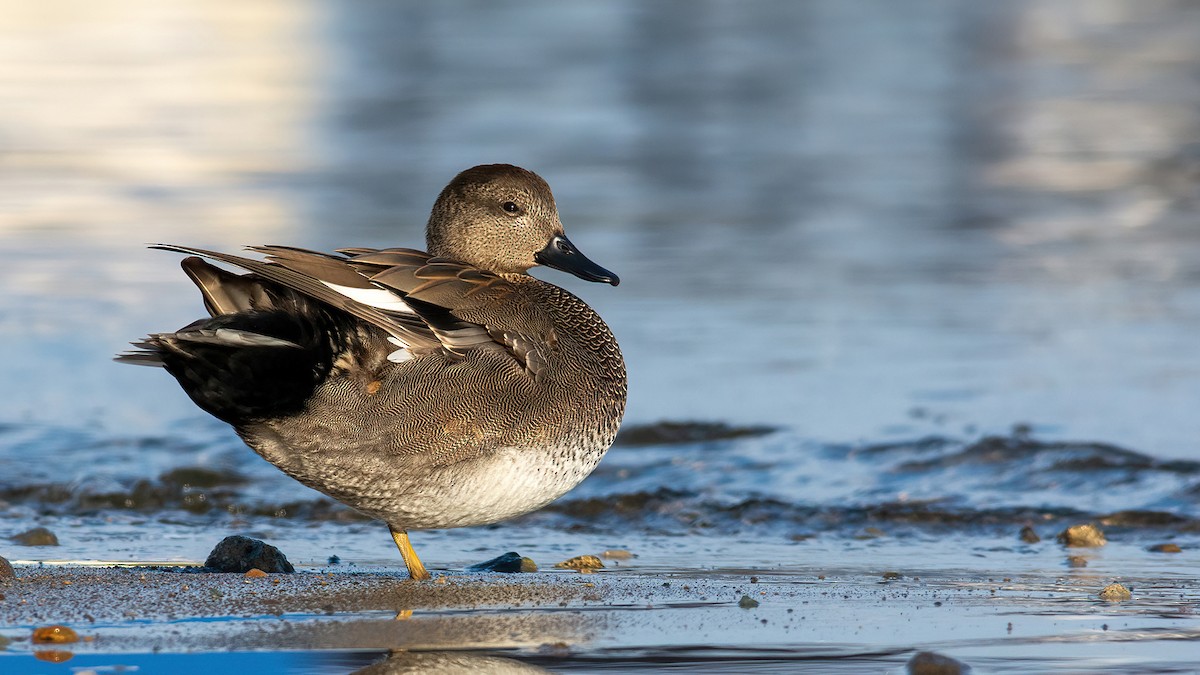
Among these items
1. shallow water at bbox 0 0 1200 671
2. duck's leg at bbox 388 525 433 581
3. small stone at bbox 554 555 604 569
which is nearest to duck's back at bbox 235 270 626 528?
duck's leg at bbox 388 525 433 581

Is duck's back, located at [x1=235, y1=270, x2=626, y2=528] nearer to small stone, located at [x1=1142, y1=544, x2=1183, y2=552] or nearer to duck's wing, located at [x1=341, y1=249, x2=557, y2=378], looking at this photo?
duck's wing, located at [x1=341, y1=249, x2=557, y2=378]

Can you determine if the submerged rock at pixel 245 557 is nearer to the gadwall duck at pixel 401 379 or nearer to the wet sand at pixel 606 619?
the wet sand at pixel 606 619

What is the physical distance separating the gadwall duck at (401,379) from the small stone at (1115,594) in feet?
4.98

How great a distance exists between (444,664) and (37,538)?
2404 mm

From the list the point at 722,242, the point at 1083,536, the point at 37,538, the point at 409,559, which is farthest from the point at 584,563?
the point at 722,242

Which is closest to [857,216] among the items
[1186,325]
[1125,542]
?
[1186,325]

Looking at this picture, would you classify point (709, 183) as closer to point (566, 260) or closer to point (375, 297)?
point (566, 260)

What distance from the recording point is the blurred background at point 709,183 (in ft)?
25.2

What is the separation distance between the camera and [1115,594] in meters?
4.58

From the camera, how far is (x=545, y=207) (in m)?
5.43

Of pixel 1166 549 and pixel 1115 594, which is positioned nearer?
pixel 1115 594

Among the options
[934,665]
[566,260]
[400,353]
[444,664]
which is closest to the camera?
[934,665]

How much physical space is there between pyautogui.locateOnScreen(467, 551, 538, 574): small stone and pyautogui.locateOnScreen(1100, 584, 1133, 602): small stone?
1748 mm

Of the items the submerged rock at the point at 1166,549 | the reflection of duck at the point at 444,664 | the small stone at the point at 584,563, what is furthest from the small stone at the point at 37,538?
the submerged rock at the point at 1166,549
